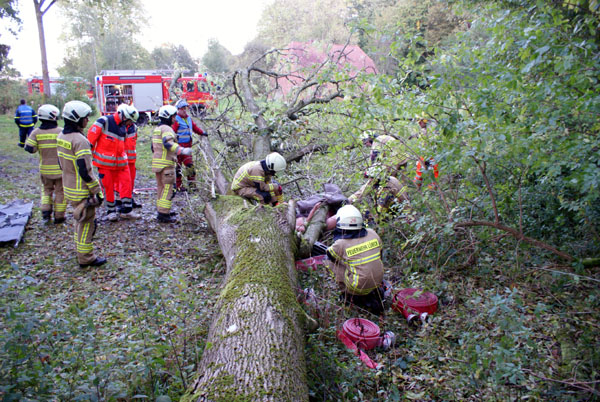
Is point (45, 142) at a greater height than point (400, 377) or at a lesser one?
greater

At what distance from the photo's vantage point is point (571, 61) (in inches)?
89.7

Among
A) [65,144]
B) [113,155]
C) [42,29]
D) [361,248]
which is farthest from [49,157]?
[42,29]

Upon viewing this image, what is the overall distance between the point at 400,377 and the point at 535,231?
8.00 feet

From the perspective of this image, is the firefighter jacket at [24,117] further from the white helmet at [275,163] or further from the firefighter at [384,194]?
the firefighter at [384,194]

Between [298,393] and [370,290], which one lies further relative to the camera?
[370,290]

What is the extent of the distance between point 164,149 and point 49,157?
1.54 metres

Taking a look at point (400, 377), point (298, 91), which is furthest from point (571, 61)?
point (298, 91)

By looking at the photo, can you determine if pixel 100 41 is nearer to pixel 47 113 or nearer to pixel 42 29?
pixel 42 29

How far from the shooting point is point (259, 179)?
17.7ft

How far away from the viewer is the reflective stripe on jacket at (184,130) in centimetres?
681

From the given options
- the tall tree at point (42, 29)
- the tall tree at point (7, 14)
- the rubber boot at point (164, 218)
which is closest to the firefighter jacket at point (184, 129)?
the rubber boot at point (164, 218)

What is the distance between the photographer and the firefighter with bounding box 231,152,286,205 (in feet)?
17.5

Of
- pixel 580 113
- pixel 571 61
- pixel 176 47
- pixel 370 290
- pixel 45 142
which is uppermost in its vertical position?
pixel 176 47

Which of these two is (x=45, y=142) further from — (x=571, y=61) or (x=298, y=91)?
(x=571, y=61)
